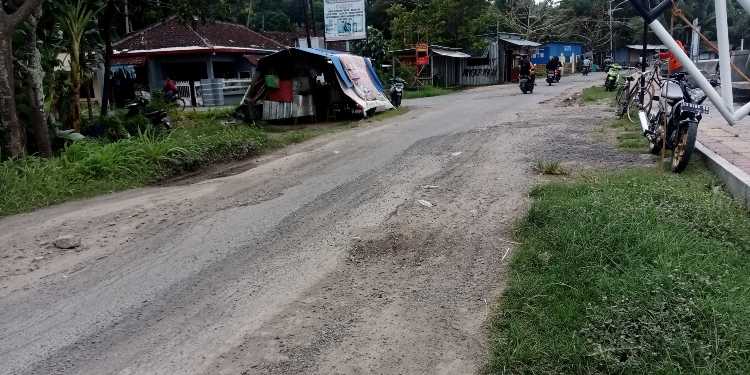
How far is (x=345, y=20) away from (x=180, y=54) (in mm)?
7297

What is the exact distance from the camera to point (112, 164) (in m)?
8.41

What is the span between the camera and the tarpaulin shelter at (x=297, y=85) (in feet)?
50.3

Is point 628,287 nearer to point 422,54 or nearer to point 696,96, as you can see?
point 696,96

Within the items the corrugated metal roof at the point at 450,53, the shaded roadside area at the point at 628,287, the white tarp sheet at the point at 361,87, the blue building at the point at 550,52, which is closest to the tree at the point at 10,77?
the shaded roadside area at the point at 628,287

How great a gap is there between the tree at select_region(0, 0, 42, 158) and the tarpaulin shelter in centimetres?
725

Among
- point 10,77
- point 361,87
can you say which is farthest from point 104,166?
point 361,87

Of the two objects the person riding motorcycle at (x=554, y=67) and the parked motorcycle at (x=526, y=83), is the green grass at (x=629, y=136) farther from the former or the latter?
the person riding motorcycle at (x=554, y=67)

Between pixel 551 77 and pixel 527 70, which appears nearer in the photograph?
pixel 527 70

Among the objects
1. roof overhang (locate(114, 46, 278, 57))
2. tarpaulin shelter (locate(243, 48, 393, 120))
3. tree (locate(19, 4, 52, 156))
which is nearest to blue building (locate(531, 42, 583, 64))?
roof overhang (locate(114, 46, 278, 57))

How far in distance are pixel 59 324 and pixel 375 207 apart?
3.18m

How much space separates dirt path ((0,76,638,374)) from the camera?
3324 mm

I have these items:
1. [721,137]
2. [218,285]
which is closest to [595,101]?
[721,137]

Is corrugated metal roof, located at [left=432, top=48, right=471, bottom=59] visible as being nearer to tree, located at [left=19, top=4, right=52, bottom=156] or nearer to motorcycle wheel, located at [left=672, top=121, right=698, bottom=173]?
tree, located at [left=19, top=4, right=52, bottom=156]

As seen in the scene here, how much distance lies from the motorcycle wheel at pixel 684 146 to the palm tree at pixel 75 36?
10.8m
